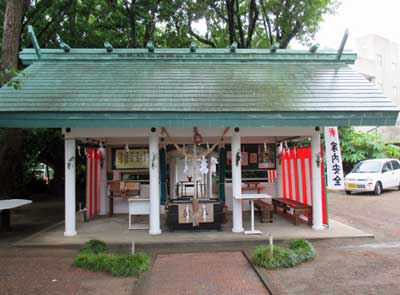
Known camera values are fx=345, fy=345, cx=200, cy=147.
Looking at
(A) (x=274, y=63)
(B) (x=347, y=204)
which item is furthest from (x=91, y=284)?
(B) (x=347, y=204)

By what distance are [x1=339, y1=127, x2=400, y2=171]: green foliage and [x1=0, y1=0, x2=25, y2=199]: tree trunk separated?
59.0 feet

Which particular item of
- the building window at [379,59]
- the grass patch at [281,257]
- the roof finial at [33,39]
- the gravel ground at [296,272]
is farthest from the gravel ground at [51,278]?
the building window at [379,59]

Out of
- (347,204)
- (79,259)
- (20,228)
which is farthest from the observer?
(347,204)

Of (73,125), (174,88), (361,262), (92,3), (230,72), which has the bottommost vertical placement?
(361,262)

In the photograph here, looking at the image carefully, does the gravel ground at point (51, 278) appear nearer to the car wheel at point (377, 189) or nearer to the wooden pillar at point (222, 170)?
the wooden pillar at point (222, 170)

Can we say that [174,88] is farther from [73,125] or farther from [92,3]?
[92,3]

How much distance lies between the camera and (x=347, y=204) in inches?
555

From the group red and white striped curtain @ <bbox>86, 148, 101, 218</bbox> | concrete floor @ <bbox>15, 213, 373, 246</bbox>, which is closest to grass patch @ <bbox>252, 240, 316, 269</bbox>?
concrete floor @ <bbox>15, 213, 373, 246</bbox>

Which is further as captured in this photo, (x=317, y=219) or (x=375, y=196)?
(x=375, y=196)

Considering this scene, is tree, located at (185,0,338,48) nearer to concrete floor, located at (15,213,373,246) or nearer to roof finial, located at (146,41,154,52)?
roof finial, located at (146,41,154,52)

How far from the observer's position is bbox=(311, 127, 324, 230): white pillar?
8.60 m

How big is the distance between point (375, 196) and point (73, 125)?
14.3 meters

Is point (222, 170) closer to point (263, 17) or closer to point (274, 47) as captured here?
point (274, 47)

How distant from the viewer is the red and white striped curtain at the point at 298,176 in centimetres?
913
